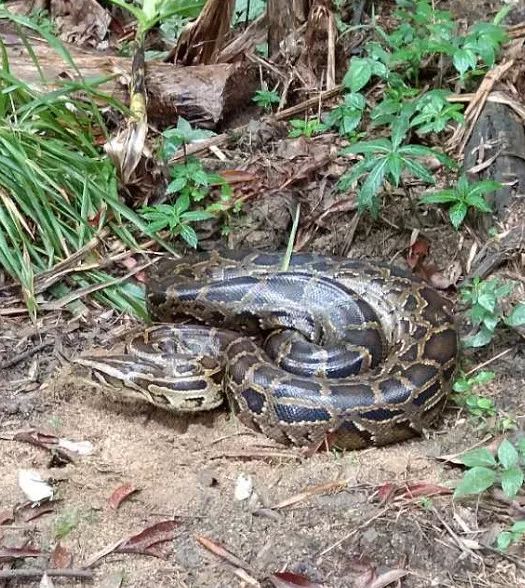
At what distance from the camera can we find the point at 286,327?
5805 mm

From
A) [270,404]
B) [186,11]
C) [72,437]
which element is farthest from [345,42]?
[72,437]

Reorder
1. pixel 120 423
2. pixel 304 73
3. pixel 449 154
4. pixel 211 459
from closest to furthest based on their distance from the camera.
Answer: pixel 211 459 → pixel 120 423 → pixel 449 154 → pixel 304 73

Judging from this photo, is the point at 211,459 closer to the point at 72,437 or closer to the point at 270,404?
the point at 270,404

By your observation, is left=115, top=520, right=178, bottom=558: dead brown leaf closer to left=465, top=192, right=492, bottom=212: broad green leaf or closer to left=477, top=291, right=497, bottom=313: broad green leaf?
left=477, top=291, right=497, bottom=313: broad green leaf

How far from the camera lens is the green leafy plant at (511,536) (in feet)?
12.5

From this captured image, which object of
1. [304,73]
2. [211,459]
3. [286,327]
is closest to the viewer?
[211,459]

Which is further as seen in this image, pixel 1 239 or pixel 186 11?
pixel 186 11

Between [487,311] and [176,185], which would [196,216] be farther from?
[487,311]

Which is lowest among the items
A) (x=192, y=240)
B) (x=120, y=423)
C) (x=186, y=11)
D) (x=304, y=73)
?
(x=120, y=423)

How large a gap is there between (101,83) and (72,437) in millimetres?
3041

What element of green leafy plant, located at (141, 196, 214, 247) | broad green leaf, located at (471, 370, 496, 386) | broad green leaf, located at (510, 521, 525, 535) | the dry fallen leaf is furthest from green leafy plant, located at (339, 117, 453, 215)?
the dry fallen leaf

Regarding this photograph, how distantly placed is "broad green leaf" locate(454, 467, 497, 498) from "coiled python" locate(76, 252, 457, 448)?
83 cm

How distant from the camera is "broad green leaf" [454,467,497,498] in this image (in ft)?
13.1

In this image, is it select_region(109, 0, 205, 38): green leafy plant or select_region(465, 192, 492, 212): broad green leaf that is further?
select_region(109, 0, 205, 38): green leafy plant
